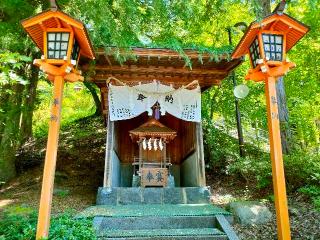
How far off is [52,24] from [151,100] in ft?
11.5

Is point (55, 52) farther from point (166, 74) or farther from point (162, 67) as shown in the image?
point (166, 74)

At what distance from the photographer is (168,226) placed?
547cm

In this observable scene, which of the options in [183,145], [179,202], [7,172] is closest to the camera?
[179,202]

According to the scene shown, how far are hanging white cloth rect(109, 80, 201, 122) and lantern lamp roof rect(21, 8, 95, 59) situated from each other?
268cm

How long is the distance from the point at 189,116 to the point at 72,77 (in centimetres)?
371

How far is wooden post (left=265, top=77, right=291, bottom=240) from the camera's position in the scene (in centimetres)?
424

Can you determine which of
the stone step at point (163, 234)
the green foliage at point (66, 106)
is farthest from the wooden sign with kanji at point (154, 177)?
the green foliage at point (66, 106)

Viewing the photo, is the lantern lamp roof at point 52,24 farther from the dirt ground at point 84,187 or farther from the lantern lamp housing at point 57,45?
the dirt ground at point 84,187

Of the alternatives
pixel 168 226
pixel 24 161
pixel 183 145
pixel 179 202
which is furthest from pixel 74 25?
pixel 24 161

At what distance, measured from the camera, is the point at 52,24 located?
468 centimetres

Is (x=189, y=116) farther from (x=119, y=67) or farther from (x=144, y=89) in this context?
(x=119, y=67)

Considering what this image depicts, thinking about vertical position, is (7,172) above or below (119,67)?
below

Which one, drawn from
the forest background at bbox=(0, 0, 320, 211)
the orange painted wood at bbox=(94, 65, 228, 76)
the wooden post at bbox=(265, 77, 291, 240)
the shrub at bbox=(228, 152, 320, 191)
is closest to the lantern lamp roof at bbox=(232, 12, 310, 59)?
the forest background at bbox=(0, 0, 320, 211)

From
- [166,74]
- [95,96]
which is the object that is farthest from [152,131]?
[95,96]
